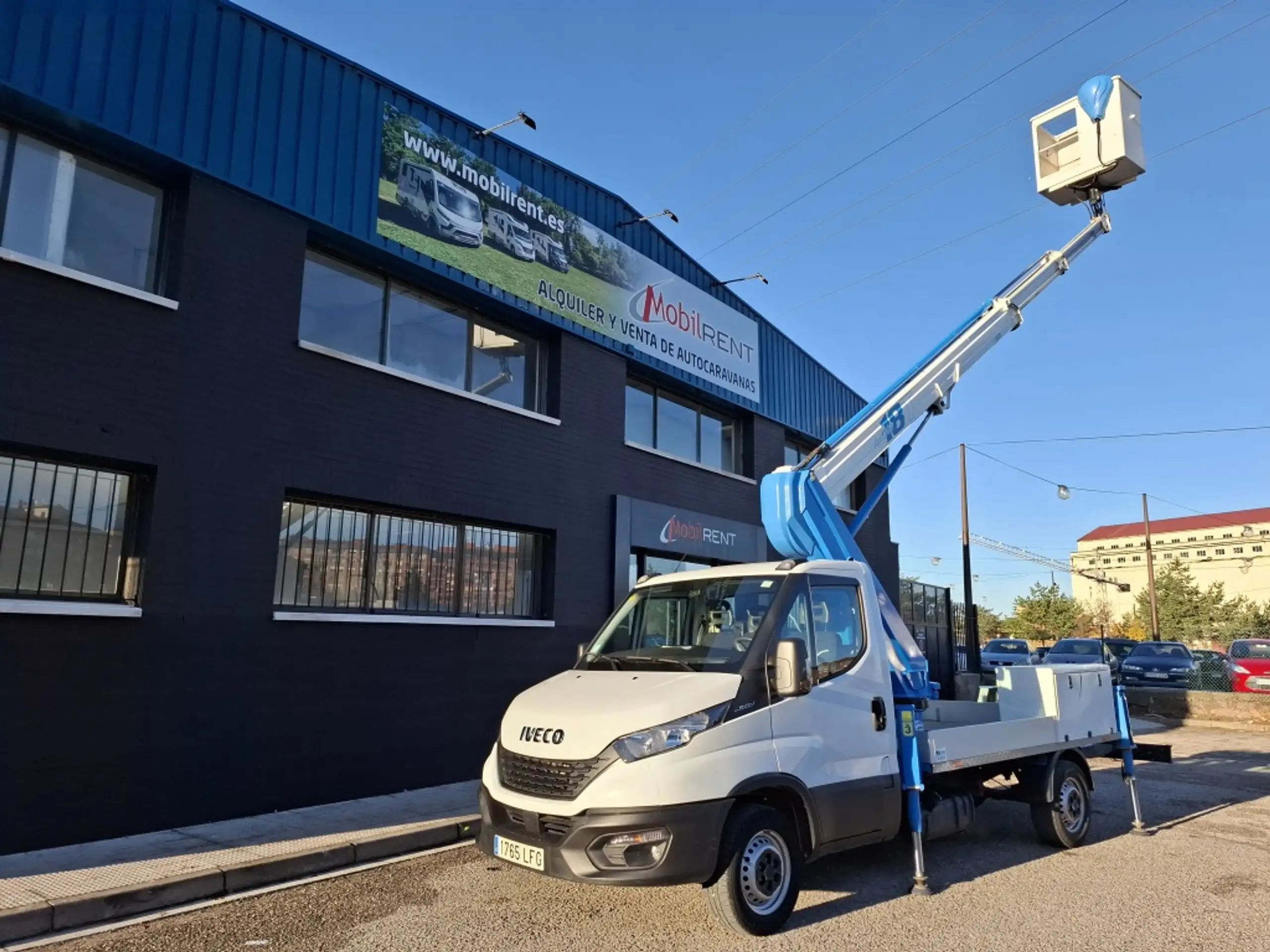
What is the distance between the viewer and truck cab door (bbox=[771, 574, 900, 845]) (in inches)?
221

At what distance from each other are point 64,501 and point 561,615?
20.2 feet

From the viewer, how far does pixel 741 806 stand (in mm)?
5305

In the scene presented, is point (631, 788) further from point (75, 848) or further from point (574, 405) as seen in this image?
point (574, 405)

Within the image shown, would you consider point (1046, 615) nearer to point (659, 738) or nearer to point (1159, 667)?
point (1159, 667)

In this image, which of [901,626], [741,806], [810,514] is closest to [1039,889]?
[901,626]

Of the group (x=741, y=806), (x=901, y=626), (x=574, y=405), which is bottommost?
(x=741, y=806)

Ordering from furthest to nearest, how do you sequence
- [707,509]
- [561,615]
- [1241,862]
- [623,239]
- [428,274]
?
[707,509]
[623,239]
[561,615]
[428,274]
[1241,862]

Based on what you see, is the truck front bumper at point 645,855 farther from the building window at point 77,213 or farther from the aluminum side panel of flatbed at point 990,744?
the building window at point 77,213

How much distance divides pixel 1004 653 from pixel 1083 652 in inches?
307

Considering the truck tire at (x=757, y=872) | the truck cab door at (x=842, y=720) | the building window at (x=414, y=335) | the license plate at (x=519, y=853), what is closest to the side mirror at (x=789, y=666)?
the truck cab door at (x=842, y=720)

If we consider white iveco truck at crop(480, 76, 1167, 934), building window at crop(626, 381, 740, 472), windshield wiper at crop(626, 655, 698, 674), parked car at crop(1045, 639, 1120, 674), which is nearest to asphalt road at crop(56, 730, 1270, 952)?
white iveco truck at crop(480, 76, 1167, 934)

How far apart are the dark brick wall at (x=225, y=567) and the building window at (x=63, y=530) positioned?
A: 29 cm

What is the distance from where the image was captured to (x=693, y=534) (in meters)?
14.6

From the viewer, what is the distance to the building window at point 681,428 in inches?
559
